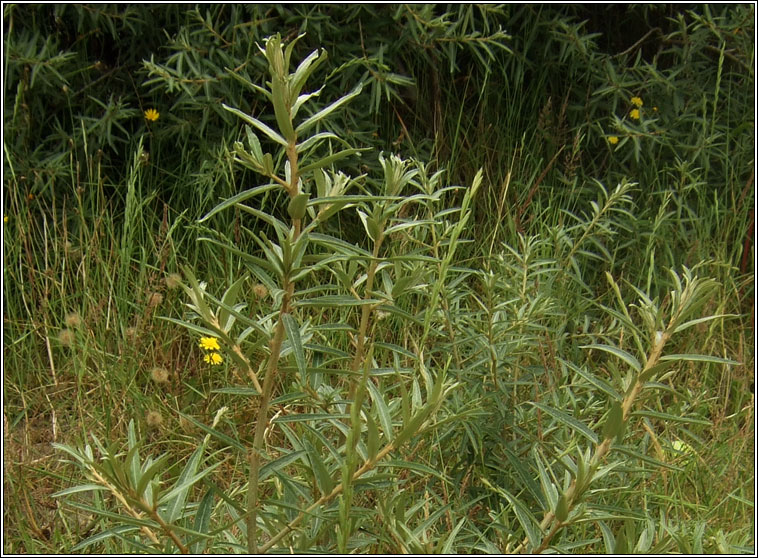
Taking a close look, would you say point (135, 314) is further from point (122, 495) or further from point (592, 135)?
point (592, 135)

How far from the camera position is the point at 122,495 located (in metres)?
1.17

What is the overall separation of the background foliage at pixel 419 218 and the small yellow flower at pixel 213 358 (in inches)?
2.1

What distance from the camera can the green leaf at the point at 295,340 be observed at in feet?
3.48

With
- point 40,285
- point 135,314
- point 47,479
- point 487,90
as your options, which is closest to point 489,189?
point 487,90

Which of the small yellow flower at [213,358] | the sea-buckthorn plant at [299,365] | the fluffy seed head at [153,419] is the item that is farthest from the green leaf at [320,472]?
the small yellow flower at [213,358]

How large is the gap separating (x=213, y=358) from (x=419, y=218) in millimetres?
782

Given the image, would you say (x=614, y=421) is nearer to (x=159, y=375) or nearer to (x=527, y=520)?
(x=527, y=520)

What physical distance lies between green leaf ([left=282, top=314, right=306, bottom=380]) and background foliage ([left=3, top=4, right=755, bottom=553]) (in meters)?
0.56

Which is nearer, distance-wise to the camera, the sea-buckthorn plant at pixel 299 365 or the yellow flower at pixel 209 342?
the sea-buckthorn plant at pixel 299 365

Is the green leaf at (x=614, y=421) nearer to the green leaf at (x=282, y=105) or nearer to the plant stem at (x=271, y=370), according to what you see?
the plant stem at (x=271, y=370)

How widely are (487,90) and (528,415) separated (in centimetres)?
179

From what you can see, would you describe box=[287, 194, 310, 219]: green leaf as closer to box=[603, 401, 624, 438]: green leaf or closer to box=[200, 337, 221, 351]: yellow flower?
box=[603, 401, 624, 438]: green leaf

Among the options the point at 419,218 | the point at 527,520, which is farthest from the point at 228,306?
the point at 419,218

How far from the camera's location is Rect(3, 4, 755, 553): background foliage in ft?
6.17
